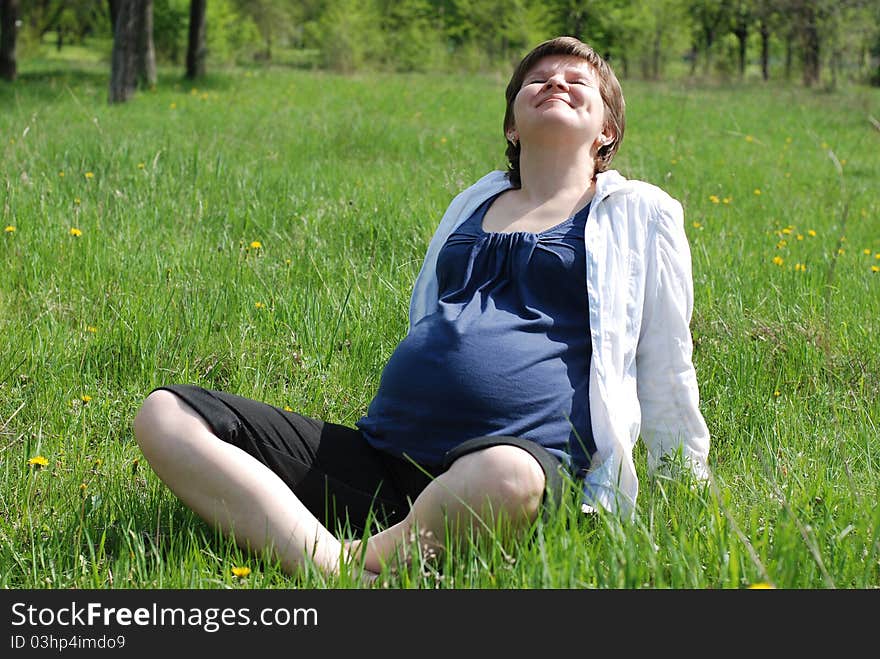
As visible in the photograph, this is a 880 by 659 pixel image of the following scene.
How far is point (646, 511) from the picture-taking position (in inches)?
90.1

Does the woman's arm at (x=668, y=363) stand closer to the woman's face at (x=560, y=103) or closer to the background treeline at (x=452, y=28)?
the woman's face at (x=560, y=103)

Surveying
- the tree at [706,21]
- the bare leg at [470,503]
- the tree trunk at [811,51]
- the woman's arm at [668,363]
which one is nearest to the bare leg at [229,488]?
the bare leg at [470,503]

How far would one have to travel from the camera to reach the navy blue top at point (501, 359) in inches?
86.0

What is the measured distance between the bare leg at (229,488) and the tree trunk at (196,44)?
15504mm

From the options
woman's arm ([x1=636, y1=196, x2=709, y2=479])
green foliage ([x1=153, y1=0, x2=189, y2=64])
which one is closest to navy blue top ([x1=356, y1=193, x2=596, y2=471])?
woman's arm ([x1=636, y1=196, x2=709, y2=479])

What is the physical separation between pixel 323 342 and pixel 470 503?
4.81 ft

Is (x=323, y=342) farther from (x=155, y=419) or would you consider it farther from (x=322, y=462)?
(x=155, y=419)

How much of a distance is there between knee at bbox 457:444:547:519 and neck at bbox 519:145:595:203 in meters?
0.88

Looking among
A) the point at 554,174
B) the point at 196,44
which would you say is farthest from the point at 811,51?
the point at 554,174

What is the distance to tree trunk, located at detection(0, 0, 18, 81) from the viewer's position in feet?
57.2

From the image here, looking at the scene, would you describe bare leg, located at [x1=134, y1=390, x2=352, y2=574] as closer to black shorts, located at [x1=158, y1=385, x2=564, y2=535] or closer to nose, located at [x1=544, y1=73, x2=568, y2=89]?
black shorts, located at [x1=158, y1=385, x2=564, y2=535]
